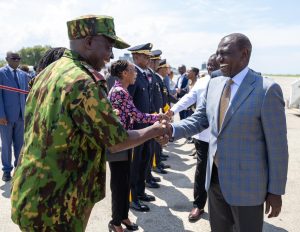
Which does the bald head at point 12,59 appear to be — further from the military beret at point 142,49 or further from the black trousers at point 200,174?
the black trousers at point 200,174

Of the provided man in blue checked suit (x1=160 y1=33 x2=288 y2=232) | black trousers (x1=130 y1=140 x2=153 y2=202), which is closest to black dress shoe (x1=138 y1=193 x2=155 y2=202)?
black trousers (x1=130 y1=140 x2=153 y2=202)

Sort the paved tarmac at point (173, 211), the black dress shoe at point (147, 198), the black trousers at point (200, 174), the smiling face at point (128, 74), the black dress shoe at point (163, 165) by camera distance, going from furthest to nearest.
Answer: the black dress shoe at point (163, 165), the black dress shoe at point (147, 198), the black trousers at point (200, 174), the paved tarmac at point (173, 211), the smiling face at point (128, 74)

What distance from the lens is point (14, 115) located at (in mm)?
5797

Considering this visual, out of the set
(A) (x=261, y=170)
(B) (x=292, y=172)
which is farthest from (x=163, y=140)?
(B) (x=292, y=172)

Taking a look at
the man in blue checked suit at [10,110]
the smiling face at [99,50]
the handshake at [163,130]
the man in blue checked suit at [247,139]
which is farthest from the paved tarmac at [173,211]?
the smiling face at [99,50]

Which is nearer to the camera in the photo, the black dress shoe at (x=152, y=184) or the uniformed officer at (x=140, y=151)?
the uniformed officer at (x=140, y=151)

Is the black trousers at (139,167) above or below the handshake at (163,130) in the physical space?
below

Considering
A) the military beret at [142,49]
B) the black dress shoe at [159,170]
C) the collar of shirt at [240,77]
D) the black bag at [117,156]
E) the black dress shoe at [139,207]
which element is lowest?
the black dress shoe at [159,170]

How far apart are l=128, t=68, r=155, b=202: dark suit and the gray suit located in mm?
2169

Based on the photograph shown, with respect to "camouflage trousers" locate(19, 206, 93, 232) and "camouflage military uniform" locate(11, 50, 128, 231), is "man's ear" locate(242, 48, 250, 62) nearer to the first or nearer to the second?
"camouflage military uniform" locate(11, 50, 128, 231)

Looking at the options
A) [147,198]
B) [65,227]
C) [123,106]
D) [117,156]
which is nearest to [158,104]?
[147,198]

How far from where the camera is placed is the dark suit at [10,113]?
576 cm

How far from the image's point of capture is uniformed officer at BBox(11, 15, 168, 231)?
6.14 ft

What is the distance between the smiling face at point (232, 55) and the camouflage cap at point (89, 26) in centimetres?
98
